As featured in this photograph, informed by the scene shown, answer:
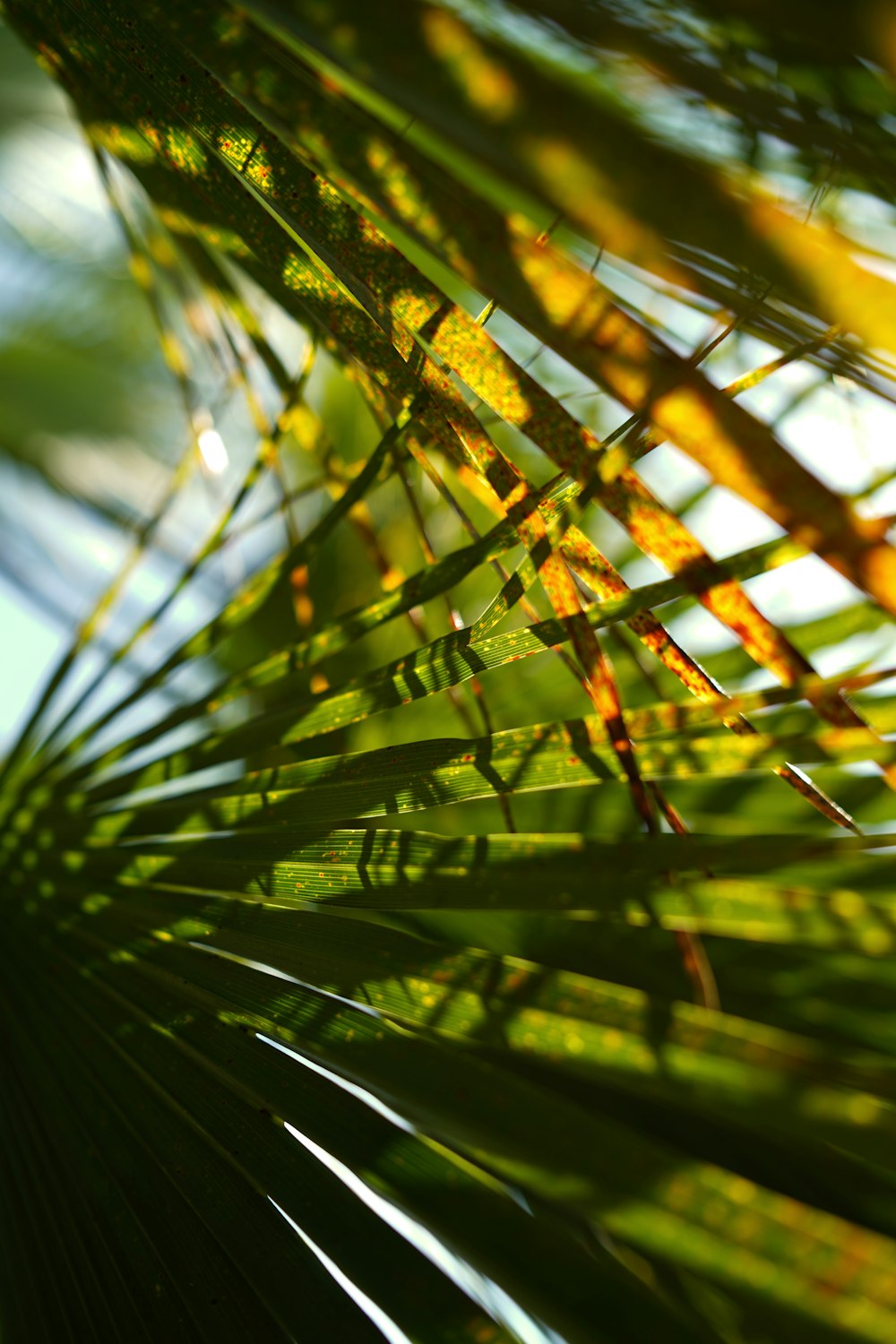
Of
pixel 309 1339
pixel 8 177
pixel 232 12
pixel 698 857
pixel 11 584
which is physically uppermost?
pixel 8 177

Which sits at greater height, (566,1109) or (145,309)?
(145,309)

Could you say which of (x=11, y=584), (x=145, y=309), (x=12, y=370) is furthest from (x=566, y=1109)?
(x=12, y=370)

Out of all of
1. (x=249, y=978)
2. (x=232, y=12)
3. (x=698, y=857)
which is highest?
(x=232, y=12)

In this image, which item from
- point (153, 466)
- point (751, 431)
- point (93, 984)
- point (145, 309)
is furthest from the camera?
point (153, 466)

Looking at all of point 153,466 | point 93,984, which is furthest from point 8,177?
point 93,984

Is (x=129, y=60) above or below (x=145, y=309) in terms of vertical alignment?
below

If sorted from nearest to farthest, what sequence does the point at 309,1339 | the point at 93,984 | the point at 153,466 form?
the point at 309,1339 < the point at 93,984 < the point at 153,466

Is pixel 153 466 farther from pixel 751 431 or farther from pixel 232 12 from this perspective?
pixel 751 431

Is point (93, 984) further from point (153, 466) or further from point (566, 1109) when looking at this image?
point (153, 466)

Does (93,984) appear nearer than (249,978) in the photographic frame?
No
